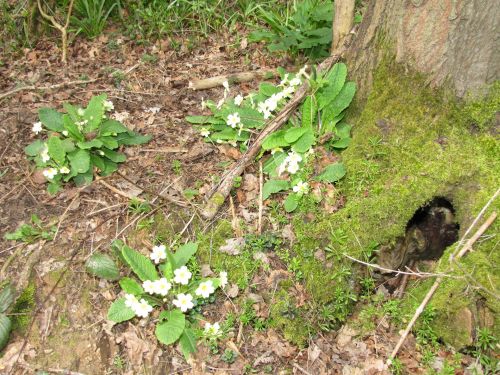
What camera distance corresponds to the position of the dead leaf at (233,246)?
3141 millimetres

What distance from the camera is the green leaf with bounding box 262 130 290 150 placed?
11.3ft

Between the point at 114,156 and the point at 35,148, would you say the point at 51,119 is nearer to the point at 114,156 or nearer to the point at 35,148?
the point at 35,148

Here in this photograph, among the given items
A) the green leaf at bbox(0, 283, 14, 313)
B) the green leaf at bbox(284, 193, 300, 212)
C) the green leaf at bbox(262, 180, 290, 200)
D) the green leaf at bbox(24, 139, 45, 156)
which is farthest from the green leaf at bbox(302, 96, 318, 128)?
the green leaf at bbox(0, 283, 14, 313)

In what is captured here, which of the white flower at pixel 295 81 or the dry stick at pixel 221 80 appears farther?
the dry stick at pixel 221 80

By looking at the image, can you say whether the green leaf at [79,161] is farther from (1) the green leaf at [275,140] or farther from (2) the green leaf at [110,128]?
(1) the green leaf at [275,140]

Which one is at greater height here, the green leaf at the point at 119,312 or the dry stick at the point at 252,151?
the dry stick at the point at 252,151

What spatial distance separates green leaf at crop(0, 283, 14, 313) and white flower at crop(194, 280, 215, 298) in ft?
3.91

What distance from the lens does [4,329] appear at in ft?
9.31

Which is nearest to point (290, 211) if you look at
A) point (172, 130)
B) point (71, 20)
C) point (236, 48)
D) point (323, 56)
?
point (172, 130)

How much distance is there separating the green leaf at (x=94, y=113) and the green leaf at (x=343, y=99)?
5.93 ft

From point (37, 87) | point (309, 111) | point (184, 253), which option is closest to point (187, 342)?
point (184, 253)

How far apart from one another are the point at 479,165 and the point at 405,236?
2.14 feet

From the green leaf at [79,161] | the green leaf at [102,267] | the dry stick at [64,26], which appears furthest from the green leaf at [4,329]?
the dry stick at [64,26]

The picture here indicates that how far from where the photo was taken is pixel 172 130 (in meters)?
4.17
